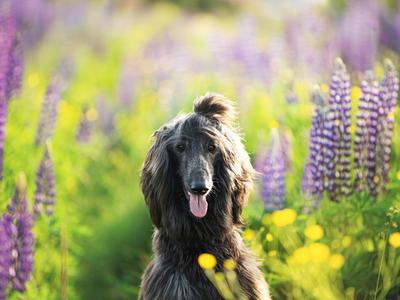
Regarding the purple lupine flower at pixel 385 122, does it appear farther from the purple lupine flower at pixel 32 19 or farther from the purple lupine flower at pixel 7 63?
the purple lupine flower at pixel 32 19

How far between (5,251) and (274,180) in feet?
6.68

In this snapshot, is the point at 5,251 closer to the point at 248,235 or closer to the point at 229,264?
the point at 229,264

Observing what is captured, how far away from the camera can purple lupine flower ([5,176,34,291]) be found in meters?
5.14

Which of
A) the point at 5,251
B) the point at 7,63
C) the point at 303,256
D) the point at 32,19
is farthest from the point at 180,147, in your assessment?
the point at 32,19

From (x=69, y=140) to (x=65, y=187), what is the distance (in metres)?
1.22

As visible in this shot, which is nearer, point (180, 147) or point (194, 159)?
point (194, 159)

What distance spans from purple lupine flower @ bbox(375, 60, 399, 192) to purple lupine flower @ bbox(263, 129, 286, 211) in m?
0.74

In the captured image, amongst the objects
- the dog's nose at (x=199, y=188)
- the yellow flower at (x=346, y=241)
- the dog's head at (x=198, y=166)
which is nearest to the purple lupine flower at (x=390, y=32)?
the yellow flower at (x=346, y=241)

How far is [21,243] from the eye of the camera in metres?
5.16

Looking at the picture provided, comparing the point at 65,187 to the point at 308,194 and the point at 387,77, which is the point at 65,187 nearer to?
the point at 308,194

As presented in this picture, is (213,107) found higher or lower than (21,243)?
higher

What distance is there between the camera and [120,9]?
2102 cm

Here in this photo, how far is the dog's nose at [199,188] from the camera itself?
13.6 feet

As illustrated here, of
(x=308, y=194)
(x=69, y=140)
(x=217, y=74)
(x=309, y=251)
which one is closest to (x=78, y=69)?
(x=217, y=74)
